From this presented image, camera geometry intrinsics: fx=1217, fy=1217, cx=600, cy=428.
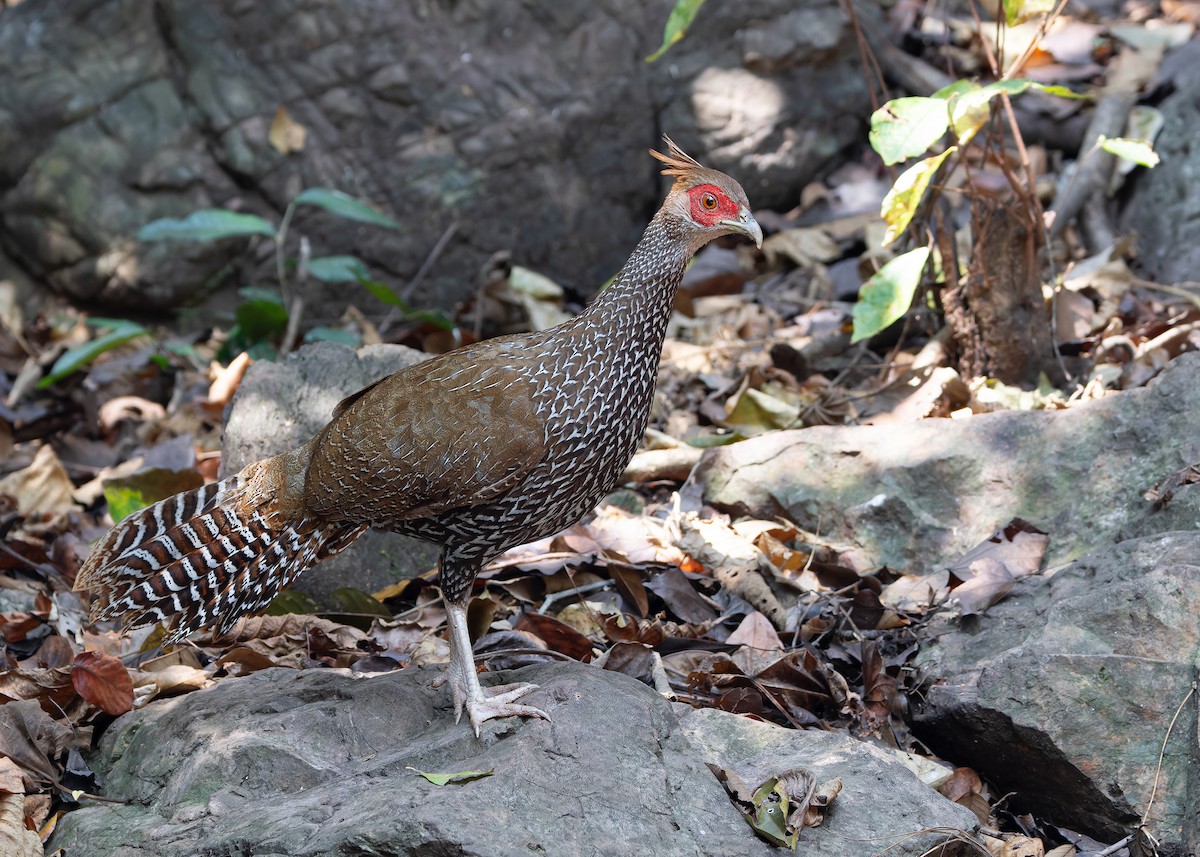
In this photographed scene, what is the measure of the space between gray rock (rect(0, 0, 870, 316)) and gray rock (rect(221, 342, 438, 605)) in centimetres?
278

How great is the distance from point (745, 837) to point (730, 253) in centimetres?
557

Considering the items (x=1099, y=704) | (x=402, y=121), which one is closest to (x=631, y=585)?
(x=1099, y=704)

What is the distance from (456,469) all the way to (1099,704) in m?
2.14

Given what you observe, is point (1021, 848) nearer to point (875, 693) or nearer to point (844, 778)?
point (844, 778)

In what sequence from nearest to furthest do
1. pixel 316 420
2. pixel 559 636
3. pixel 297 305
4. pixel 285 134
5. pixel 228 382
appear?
pixel 559 636, pixel 316 420, pixel 228 382, pixel 297 305, pixel 285 134

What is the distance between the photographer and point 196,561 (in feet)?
13.7

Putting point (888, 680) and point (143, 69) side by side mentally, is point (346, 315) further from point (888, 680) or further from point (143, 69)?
point (888, 680)

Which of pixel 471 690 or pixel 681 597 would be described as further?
pixel 681 597

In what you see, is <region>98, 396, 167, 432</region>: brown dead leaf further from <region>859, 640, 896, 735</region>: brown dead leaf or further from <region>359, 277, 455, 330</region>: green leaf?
<region>859, 640, 896, 735</region>: brown dead leaf

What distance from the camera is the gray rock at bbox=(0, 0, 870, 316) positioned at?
8.02 meters

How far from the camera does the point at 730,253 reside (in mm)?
8305

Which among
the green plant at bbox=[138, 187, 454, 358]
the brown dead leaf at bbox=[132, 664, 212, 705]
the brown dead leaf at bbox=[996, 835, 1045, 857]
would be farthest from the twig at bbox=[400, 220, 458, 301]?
the brown dead leaf at bbox=[996, 835, 1045, 857]

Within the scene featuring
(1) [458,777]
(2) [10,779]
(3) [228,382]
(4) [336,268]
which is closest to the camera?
(1) [458,777]

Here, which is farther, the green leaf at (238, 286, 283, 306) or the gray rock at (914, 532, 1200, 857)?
the green leaf at (238, 286, 283, 306)
